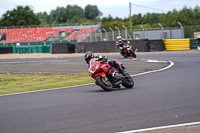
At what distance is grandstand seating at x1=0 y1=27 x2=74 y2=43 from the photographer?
196ft

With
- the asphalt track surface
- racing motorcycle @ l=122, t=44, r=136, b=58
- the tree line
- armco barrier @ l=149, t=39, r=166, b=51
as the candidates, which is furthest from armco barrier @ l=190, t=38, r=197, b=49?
the tree line

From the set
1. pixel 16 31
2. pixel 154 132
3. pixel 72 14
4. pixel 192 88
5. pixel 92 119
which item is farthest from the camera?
pixel 72 14

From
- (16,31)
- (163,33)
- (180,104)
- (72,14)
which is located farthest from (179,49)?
(72,14)

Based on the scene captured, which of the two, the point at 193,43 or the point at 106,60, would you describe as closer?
the point at 106,60

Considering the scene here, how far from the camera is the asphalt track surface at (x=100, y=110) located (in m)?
5.54

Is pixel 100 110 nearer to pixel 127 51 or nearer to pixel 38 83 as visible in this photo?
pixel 38 83

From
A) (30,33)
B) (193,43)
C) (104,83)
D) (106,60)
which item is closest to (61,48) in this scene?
(193,43)

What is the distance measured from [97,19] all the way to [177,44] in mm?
127272

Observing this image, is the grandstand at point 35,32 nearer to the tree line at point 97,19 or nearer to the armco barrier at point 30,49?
the armco barrier at point 30,49

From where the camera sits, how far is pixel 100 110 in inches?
263

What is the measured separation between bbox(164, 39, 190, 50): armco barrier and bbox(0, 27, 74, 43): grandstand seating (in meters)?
30.7

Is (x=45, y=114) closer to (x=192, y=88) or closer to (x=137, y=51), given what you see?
(x=192, y=88)

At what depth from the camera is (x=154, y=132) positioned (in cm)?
506

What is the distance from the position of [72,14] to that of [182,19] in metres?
100
